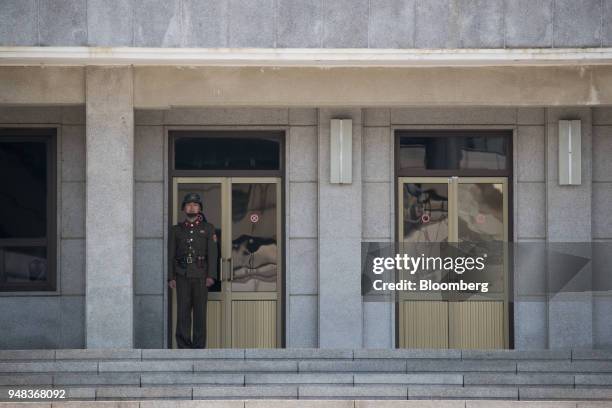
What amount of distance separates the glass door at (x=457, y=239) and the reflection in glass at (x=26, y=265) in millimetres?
5221

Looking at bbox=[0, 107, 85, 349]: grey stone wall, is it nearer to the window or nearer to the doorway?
the window

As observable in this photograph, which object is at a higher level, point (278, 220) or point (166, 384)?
point (278, 220)

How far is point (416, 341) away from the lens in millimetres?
18500

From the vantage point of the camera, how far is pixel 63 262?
18.3 m

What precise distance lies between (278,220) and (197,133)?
5.69 ft

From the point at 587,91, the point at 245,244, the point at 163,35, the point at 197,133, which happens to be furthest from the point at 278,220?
the point at 587,91

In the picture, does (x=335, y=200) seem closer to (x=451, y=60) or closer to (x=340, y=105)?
(x=340, y=105)

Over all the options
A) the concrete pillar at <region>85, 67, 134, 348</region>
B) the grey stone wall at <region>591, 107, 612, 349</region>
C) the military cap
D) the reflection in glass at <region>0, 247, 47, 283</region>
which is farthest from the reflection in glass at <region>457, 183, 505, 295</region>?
the reflection in glass at <region>0, 247, 47, 283</region>

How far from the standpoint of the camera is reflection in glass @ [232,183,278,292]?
60.7ft

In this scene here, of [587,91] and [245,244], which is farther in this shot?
[245,244]

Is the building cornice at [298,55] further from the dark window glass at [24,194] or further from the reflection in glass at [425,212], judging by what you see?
the reflection in glass at [425,212]

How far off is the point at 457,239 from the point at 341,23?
397cm

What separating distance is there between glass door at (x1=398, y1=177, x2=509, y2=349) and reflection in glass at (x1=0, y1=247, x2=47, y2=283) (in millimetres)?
5221

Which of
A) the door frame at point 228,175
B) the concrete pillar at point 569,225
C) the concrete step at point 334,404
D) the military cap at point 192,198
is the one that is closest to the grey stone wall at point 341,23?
the concrete pillar at point 569,225
